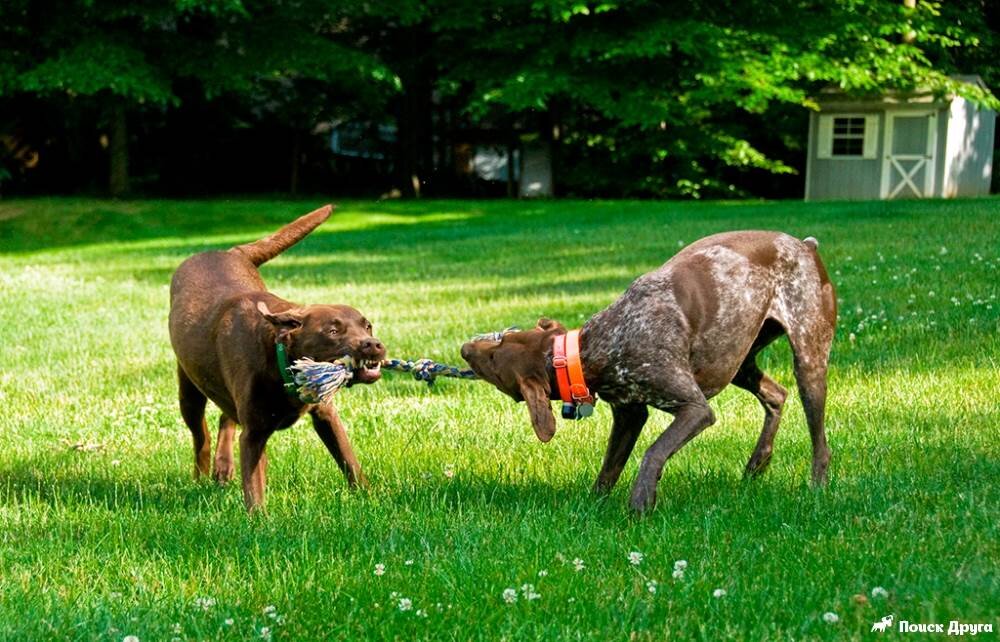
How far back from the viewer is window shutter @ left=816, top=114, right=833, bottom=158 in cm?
3422

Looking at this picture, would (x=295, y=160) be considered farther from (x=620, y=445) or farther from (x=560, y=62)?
(x=620, y=445)

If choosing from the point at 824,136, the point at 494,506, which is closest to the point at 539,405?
the point at 494,506

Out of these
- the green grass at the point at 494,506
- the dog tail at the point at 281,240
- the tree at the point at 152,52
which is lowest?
the green grass at the point at 494,506

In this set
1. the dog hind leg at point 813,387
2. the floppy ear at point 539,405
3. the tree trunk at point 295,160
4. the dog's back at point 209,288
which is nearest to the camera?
the floppy ear at point 539,405

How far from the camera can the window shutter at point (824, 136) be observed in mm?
34219

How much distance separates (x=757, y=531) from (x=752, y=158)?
31.2 metres

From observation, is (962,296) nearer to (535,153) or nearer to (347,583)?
(347,583)

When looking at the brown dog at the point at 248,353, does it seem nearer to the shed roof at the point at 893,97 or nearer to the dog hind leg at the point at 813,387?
the dog hind leg at the point at 813,387

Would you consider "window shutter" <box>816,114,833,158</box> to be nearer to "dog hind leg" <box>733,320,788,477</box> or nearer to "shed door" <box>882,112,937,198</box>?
"shed door" <box>882,112,937,198</box>

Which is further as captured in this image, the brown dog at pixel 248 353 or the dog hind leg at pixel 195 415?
the dog hind leg at pixel 195 415

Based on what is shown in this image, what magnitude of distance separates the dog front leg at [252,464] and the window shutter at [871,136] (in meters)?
30.9

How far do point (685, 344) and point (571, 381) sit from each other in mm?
552

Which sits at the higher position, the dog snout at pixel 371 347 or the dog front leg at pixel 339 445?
the dog snout at pixel 371 347

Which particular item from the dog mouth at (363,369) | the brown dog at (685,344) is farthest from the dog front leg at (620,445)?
the dog mouth at (363,369)
